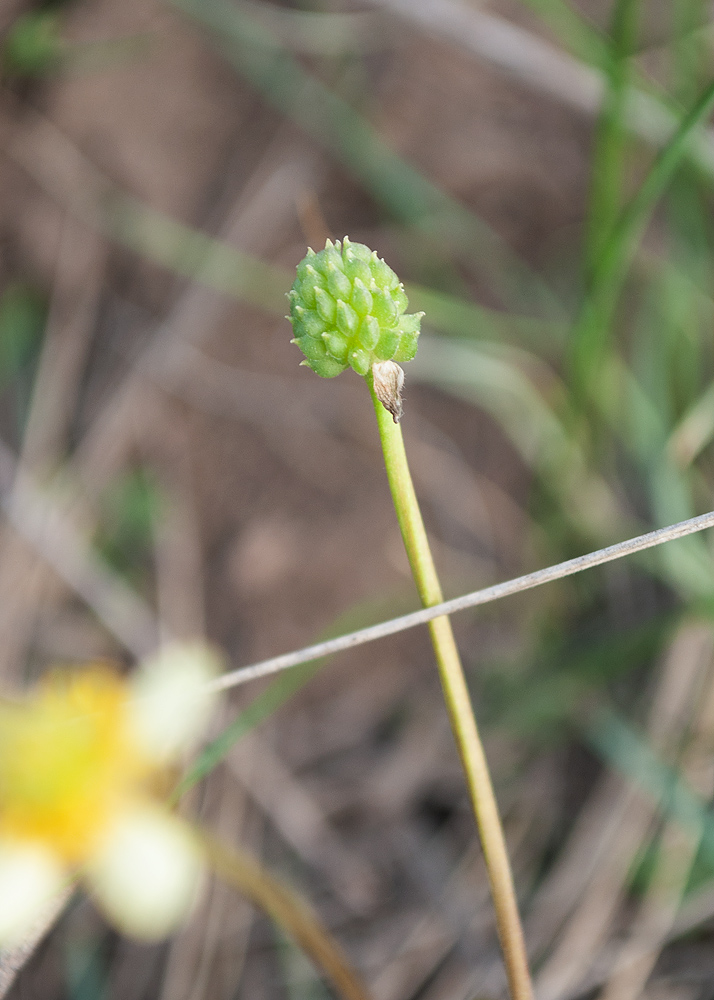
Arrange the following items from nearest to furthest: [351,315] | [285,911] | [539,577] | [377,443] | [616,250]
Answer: [351,315]
[539,577]
[285,911]
[616,250]
[377,443]

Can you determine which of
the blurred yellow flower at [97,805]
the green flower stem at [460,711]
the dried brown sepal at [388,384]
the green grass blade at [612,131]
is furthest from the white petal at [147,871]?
the green grass blade at [612,131]

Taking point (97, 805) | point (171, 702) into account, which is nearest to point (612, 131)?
point (171, 702)

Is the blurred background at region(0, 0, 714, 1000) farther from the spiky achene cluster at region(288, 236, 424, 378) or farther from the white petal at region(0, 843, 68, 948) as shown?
the spiky achene cluster at region(288, 236, 424, 378)

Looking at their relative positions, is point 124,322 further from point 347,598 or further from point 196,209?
point 347,598

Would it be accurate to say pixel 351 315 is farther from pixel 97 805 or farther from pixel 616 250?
pixel 97 805

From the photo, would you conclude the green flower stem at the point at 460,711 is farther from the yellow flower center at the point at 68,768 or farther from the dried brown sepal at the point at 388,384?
the yellow flower center at the point at 68,768
